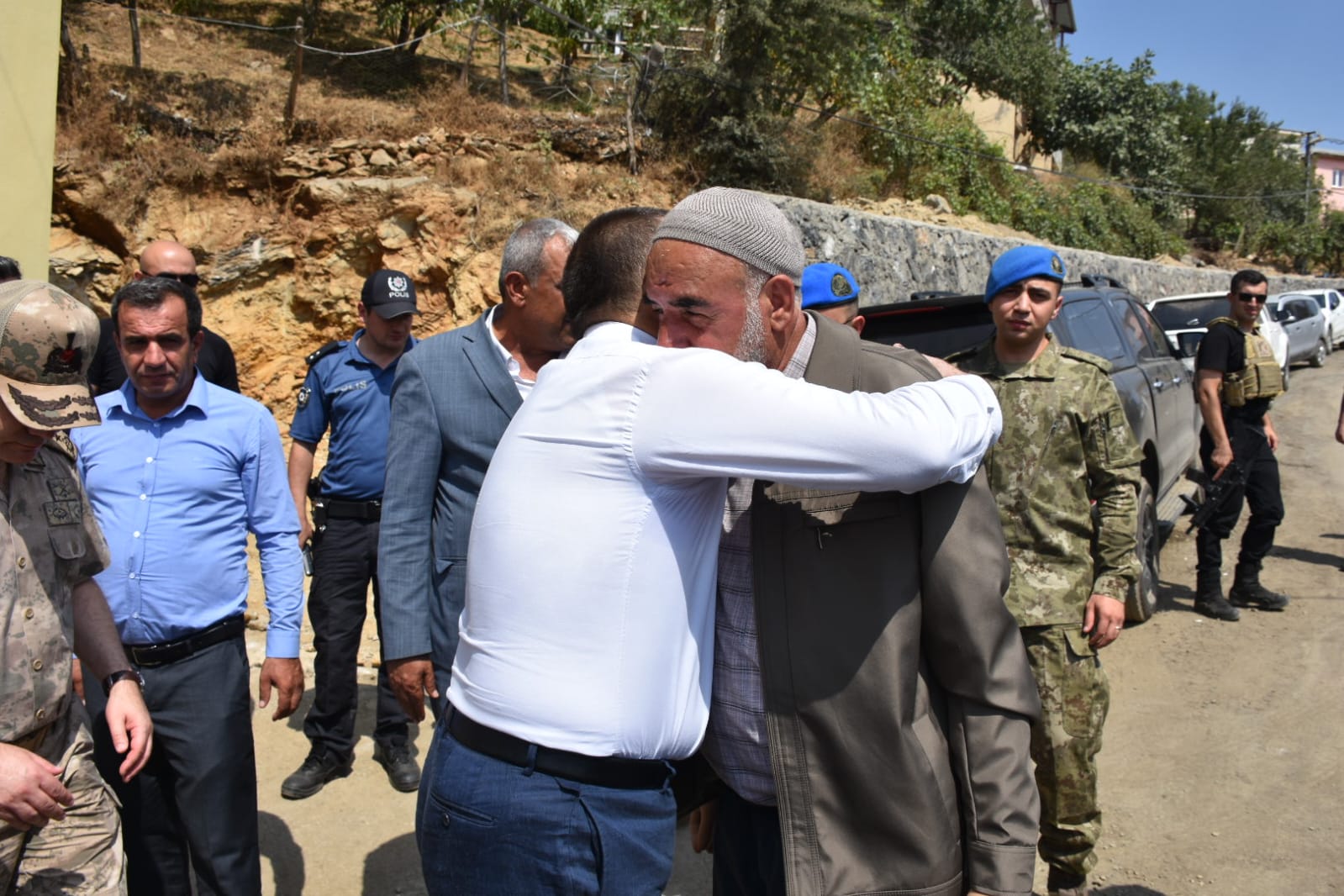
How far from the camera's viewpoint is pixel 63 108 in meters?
9.47

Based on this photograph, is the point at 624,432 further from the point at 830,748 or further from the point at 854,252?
the point at 854,252

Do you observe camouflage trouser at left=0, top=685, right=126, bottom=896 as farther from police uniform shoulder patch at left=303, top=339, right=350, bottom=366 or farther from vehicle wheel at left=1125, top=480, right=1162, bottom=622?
vehicle wheel at left=1125, top=480, right=1162, bottom=622

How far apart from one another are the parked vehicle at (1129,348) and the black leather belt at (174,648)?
3.35 m

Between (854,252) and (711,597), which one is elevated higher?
(854,252)

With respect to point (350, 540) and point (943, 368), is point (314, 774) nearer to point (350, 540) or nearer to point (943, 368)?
point (350, 540)

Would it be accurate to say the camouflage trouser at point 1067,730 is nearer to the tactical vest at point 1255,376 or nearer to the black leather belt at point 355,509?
the black leather belt at point 355,509

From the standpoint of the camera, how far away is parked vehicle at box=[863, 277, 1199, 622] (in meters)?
5.21

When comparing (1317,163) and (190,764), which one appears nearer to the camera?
(190,764)

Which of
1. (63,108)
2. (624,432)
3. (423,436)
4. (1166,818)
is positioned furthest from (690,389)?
(63,108)

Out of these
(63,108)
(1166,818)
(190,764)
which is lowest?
(1166,818)

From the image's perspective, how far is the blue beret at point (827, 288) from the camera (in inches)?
174

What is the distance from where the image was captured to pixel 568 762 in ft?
5.29

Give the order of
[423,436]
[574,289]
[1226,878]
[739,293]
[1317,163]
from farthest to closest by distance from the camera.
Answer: [1317,163] → [1226,878] → [423,436] → [574,289] → [739,293]

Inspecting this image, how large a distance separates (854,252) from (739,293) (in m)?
10.7
